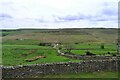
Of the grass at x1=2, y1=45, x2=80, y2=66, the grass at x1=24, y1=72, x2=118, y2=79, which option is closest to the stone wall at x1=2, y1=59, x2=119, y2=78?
the grass at x1=24, y1=72, x2=118, y2=79

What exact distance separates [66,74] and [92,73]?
3257 mm

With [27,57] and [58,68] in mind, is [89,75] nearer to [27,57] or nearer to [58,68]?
[58,68]

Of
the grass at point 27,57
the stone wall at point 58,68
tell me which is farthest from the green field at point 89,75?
the grass at point 27,57

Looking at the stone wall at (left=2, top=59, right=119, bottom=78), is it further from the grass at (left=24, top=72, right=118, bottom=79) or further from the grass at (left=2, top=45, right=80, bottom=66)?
the grass at (left=2, top=45, right=80, bottom=66)

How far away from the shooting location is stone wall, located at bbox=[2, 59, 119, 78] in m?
31.5

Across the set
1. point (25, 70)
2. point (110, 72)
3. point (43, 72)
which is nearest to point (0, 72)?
point (25, 70)

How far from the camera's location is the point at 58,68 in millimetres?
33688

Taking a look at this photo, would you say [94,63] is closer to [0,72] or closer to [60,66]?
[60,66]

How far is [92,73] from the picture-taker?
34.3 m

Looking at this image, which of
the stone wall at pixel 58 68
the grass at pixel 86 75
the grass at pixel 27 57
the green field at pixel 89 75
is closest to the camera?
the stone wall at pixel 58 68

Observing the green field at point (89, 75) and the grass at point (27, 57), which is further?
the grass at point (27, 57)

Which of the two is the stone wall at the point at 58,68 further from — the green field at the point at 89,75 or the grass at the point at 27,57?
the grass at the point at 27,57

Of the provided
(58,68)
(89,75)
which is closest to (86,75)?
(89,75)

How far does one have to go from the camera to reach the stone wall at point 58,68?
104 feet
